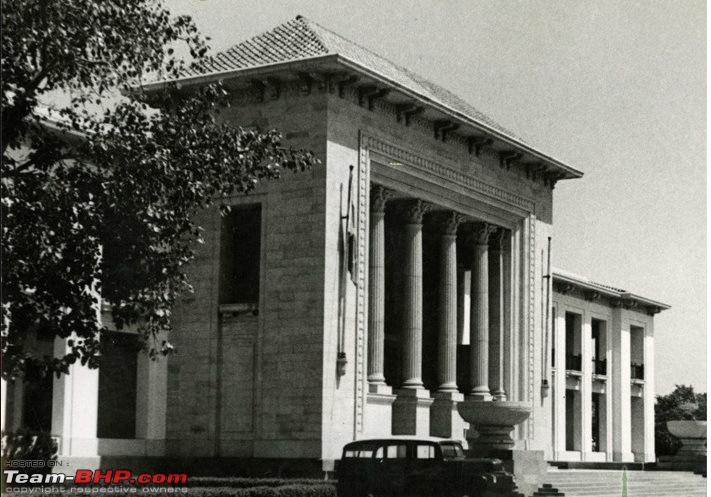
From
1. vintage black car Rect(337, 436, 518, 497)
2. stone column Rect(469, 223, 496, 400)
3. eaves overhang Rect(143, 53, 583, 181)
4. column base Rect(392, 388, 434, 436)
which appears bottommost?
vintage black car Rect(337, 436, 518, 497)

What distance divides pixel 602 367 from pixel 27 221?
4108 cm

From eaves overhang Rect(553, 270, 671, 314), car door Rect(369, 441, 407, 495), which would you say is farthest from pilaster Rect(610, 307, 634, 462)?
car door Rect(369, 441, 407, 495)

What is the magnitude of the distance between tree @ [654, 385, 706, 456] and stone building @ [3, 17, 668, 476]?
60.0ft

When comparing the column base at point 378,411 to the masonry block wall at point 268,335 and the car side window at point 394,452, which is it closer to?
the masonry block wall at point 268,335

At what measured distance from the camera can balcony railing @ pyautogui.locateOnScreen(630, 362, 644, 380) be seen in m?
55.5

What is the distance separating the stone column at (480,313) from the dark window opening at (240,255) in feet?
31.1

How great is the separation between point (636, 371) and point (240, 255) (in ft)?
100

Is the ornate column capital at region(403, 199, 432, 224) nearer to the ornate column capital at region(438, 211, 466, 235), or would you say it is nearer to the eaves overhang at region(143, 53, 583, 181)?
the ornate column capital at region(438, 211, 466, 235)

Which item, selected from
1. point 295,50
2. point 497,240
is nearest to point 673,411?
point 497,240

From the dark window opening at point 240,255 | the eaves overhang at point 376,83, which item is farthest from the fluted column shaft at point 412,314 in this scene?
the dark window opening at point 240,255

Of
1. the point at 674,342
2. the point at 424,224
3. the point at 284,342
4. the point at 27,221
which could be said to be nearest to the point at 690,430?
the point at 424,224

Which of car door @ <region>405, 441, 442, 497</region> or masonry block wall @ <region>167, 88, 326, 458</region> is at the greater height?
masonry block wall @ <region>167, 88, 326, 458</region>

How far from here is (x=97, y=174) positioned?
17.7 m
